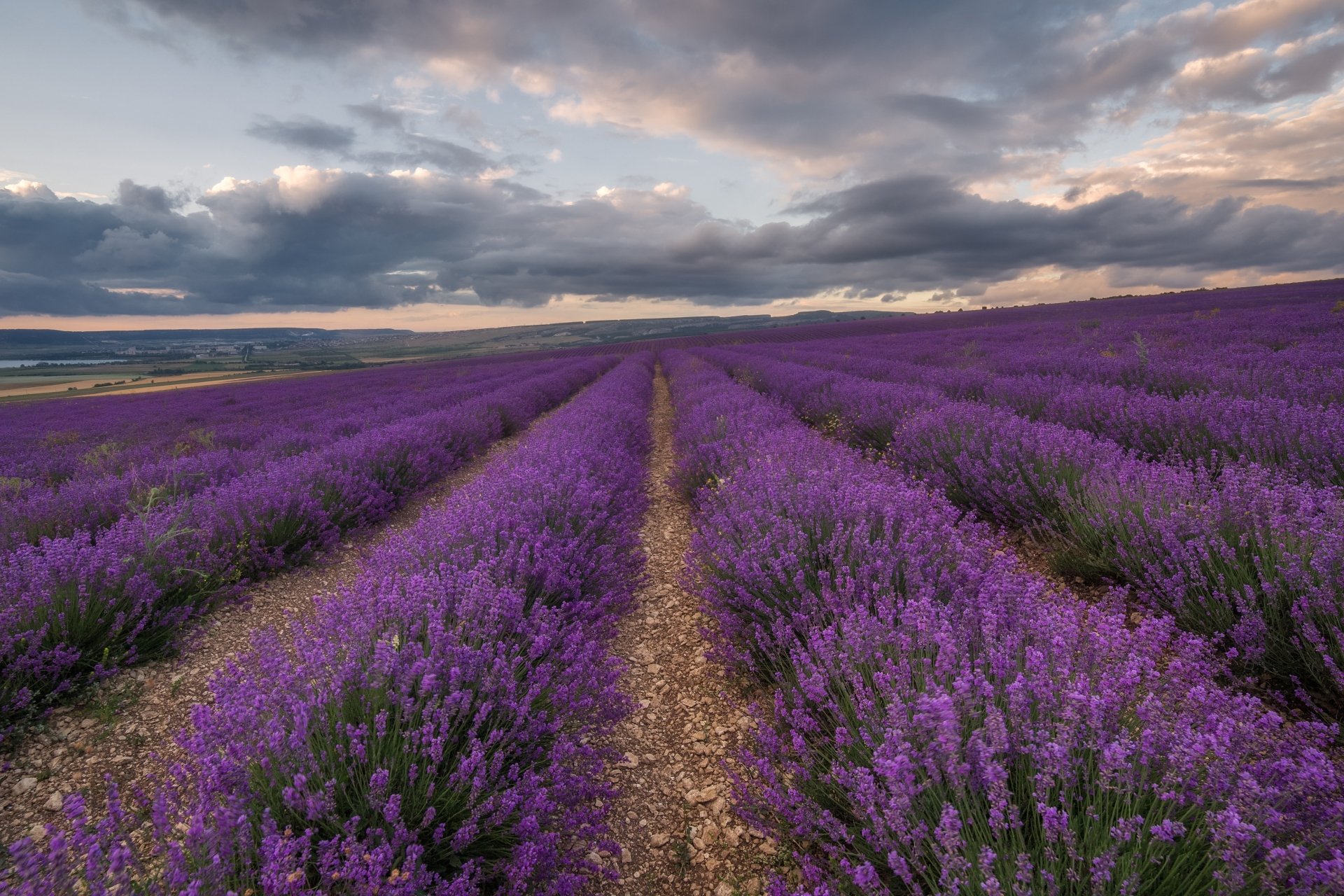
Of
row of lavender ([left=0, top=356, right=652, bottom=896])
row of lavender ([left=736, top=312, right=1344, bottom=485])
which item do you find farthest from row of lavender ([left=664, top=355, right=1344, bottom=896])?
row of lavender ([left=736, top=312, right=1344, bottom=485])

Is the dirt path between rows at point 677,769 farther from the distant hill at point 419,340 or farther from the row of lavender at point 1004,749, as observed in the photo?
the distant hill at point 419,340

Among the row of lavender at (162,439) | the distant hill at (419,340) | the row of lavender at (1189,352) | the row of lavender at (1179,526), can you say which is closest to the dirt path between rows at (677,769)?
the row of lavender at (1179,526)

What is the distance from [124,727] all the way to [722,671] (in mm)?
2835

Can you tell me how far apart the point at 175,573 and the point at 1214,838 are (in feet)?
15.6

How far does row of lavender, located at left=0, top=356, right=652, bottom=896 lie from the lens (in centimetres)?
120

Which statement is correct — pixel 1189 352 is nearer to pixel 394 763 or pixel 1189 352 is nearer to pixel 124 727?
pixel 394 763

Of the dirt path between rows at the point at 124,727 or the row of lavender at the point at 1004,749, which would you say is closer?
the row of lavender at the point at 1004,749

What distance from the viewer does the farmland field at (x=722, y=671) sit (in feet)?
3.99

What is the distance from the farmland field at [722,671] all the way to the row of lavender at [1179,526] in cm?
2

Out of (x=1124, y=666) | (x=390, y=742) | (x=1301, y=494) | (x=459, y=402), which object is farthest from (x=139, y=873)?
(x=459, y=402)

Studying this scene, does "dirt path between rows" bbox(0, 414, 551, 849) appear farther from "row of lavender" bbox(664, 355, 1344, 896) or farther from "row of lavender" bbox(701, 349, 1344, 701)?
"row of lavender" bbox(701, 349, 1344, 701)

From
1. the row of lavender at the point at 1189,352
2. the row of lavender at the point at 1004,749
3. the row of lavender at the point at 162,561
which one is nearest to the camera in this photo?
the row of lavender at the point at 1004,749

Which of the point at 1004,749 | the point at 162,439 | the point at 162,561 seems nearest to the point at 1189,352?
the point at 1004,749

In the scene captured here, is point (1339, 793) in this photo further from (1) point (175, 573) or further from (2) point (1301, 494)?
(1) point (175, 573)
